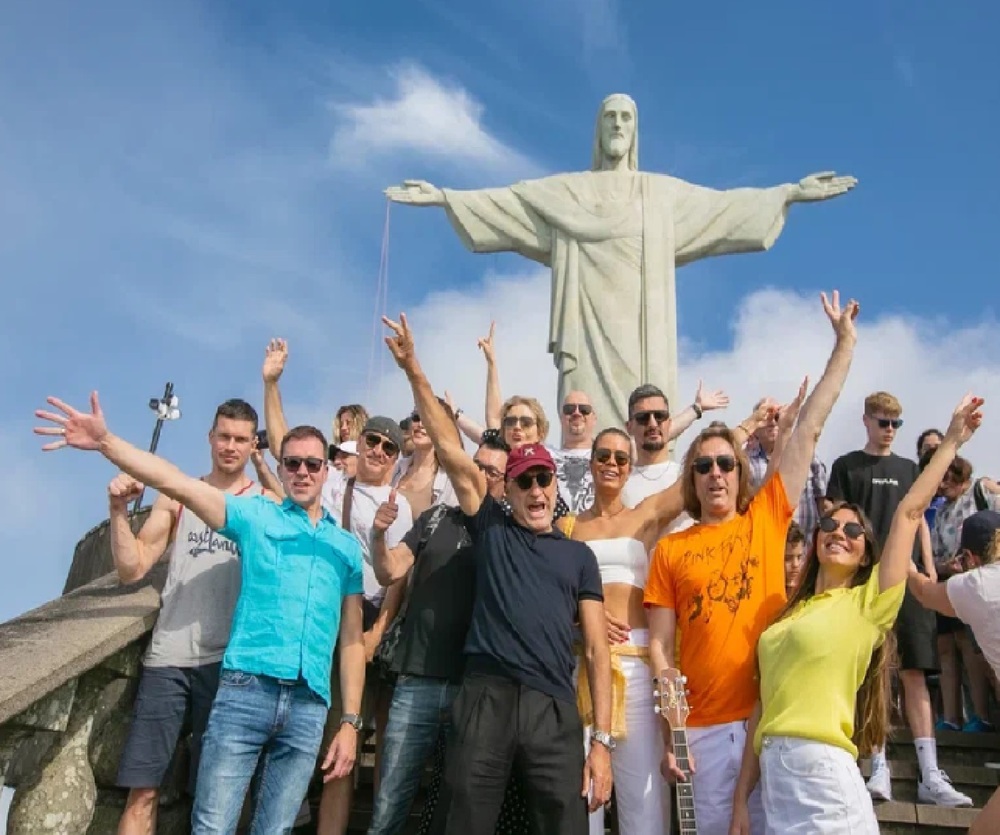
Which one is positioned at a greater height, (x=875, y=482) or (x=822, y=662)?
(x=875, y=482)

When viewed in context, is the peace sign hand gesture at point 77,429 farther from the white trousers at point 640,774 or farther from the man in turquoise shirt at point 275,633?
the white trousers at point 640,774

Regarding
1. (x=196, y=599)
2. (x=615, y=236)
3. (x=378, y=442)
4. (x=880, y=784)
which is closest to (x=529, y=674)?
(x=196, y=599)

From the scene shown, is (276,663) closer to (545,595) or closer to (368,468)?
(545,595)

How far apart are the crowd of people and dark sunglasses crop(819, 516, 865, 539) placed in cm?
1

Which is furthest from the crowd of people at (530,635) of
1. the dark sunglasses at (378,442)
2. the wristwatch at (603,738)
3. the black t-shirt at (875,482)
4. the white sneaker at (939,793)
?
the black t-shirt at (875,482)

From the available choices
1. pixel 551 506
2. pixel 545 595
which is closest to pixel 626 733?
pixel 545 595

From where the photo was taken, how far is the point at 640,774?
3.54 meters

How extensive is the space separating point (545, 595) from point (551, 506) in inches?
15.1

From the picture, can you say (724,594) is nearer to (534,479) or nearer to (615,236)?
(534,479)

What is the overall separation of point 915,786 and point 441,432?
3.09 meters

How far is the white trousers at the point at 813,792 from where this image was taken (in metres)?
3.06

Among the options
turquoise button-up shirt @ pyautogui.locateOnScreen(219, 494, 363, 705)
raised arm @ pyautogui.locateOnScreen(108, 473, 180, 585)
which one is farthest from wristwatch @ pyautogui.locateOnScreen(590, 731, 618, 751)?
raised arm @ pyautogui.locateOnScreen(108, 473, 180, 585)

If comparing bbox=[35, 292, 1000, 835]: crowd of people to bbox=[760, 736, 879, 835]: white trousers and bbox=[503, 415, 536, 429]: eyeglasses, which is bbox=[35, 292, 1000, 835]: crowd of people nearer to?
bbox=[760, 736, 879, 835]: white trousers

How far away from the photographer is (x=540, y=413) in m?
5.18
